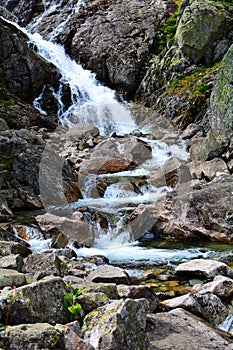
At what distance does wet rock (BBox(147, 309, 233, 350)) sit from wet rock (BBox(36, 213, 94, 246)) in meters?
5.96

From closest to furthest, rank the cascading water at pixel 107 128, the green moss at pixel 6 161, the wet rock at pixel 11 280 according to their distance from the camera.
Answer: the wet rock at pixel 11 280
the cascading water at pixel 107 128
the green moss at pixel 6 161

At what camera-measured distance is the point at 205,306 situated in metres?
5.45

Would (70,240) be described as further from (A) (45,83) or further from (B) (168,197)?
(A) (45,83)

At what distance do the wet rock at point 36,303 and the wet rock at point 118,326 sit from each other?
36cm

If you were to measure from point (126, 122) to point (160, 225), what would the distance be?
17.8m

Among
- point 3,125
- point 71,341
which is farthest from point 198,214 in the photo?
point 3,125

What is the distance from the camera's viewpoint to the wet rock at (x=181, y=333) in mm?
4227

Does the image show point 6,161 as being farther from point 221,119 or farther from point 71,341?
point 71,341

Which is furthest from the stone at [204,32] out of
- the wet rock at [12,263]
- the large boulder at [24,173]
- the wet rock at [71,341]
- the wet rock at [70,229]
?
the wet rock at [71,341]

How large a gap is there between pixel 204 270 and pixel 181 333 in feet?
9.37

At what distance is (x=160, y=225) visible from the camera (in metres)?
11.9

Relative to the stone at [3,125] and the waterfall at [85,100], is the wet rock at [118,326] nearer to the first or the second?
the stone at [3,125]

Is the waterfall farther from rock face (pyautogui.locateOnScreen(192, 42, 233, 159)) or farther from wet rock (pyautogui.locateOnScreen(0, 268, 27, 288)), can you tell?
wet rock (pyautogui.locateOnScreen(0, 268, 27, 288))

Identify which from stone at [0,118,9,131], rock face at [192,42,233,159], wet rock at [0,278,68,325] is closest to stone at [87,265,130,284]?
wet rock at [0,278,68,325]
